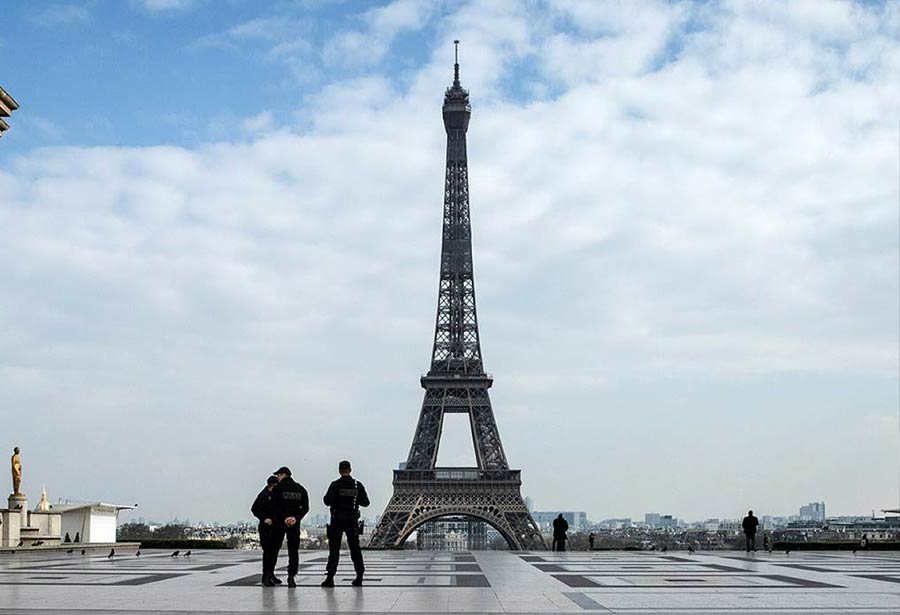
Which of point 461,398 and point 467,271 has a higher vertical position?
point 467,271

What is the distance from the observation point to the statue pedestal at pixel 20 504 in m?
38.4

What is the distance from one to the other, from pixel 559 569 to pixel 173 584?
9.17 meters

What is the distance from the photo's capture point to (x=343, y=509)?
17.0m

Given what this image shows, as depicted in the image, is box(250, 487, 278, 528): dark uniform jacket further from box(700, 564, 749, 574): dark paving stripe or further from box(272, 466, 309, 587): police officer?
box(700, 564, 749, 574): dark paving stripe

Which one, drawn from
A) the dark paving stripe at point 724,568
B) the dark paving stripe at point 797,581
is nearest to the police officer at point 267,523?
the dark paving stripe at point 797,581

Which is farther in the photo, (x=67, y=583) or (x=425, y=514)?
(x=425, y=514)

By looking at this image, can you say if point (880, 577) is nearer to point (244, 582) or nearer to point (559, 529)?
point (244, 582)

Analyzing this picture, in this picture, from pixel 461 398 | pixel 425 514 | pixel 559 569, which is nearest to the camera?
pixel 559 569

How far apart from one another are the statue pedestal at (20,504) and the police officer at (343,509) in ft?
82.1

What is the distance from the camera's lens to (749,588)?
56.0 ft

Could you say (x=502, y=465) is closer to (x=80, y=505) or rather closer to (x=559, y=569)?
(x=80, y=505)

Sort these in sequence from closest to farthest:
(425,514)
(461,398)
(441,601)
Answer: (441,601)
(425,514)
(461,398)

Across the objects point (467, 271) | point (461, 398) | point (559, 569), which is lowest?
point (559, 569)

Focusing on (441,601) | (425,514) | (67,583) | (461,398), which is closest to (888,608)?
(441,601)
